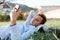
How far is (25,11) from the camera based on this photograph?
4.06 ft

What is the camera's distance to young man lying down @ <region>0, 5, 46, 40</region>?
1.19 metres

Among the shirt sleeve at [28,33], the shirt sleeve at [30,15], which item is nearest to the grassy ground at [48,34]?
the shirt sleeve at [28,33]

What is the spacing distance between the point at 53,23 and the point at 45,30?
95mm

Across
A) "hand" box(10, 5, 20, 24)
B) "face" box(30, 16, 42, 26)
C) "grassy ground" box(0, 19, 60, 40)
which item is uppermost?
"hand" box(10, 5, 20, 24)

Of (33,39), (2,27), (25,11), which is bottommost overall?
(33,39)

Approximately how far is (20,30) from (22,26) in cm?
4

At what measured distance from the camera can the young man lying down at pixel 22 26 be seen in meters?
1.19

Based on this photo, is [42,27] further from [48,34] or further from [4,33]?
[4,33]

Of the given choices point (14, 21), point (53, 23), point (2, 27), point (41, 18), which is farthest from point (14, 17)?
point (53, 23)

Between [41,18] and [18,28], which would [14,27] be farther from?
[41,18]

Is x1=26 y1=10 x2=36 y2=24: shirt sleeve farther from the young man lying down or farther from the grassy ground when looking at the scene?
the grassy ground

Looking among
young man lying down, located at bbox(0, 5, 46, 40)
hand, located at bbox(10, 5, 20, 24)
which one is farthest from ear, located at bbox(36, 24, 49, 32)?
hand, located at bbox(10, 5, 20, 24)

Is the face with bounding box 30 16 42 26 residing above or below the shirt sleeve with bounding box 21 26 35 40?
above

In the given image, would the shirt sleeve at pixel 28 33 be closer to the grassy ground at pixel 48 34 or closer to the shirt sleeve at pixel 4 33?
the grassy ground at pixel 48 34
